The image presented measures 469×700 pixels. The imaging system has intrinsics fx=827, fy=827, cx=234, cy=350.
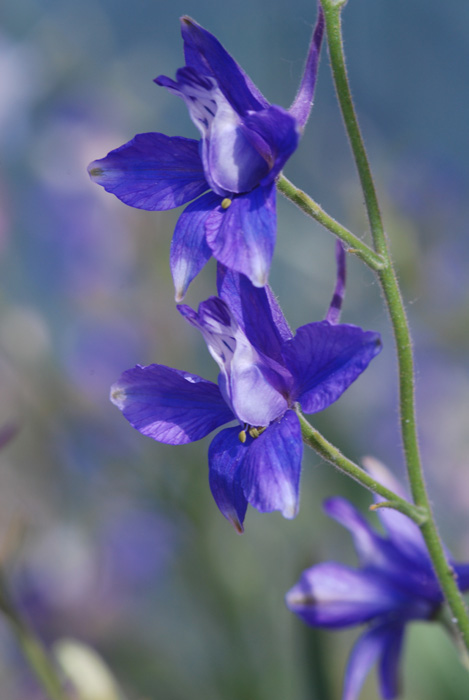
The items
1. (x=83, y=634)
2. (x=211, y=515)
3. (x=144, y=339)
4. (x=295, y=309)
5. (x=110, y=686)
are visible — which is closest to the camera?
(x=110, y=686)

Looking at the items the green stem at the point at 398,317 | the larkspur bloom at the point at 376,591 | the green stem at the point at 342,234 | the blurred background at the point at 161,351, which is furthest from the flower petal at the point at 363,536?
the blurred background at the point at 161,351

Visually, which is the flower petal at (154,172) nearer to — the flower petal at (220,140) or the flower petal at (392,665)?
the flower petal at (220,140)

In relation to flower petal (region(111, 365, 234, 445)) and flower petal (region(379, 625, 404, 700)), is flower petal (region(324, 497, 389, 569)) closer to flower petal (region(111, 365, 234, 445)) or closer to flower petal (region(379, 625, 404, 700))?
flower petal (region(379, 625, 404, 700))

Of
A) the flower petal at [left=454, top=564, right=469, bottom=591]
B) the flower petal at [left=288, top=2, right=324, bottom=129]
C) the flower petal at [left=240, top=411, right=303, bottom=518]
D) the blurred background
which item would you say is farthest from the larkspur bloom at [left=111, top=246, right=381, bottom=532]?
the blurred background

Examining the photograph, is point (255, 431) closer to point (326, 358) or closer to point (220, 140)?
point (326, 358)

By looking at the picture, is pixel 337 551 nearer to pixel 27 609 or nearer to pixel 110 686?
pixel 27 609

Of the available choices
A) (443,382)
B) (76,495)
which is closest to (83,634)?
(76,495)
